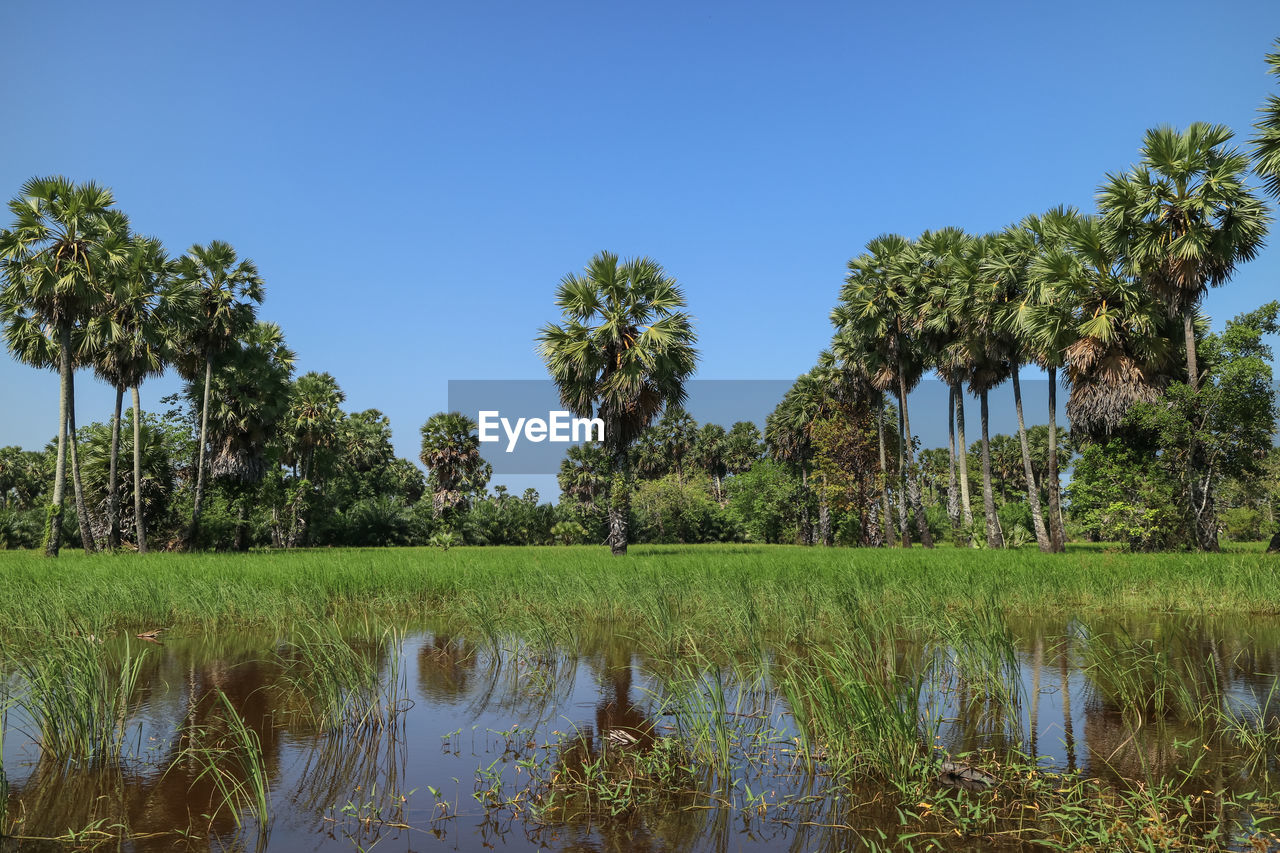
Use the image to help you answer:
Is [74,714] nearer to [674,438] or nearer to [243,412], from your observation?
[243,412]

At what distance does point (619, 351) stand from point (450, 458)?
3037 centimetres

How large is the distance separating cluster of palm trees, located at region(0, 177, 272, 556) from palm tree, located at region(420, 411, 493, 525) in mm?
19808

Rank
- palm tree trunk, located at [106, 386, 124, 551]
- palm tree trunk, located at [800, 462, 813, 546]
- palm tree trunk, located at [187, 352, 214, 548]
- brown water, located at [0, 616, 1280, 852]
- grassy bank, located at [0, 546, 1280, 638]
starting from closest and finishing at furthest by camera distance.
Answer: brown water, located at [0, 616, 1280, 852] → grassy bank, located at [0, 546, 1280, 638] → palm tree trunk, located at [106, 386, 124, 551] → palm tree trunk, located at [187, 352, 214, 548] → palm tree trunk, located at [800, 462, 813, 546]

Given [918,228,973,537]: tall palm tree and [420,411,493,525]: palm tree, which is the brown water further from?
[420,411,493,525]: palm tree

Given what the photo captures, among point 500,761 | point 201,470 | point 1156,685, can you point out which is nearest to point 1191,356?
point 1156,685

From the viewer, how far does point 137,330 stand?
100ft

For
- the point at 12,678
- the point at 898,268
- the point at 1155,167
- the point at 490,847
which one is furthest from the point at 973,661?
the point at 898,268

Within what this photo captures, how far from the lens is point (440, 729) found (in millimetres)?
6762

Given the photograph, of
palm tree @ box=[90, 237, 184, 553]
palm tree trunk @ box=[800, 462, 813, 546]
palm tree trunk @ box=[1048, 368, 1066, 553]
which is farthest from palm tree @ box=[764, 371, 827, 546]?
palm tree @ box=[90, 237, 184, 553]

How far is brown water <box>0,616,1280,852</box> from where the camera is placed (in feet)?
14.9

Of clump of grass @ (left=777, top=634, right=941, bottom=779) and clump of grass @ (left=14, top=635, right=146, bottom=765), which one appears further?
clump of grass @ (left=14, top=635, right=146, bottom=765)

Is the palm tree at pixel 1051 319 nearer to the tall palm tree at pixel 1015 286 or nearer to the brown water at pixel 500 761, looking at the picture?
the tall palm tree at pixel 1015 286

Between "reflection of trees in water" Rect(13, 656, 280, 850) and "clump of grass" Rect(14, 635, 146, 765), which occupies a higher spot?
"clump of grass" Rect(14, 635, 146, 765)

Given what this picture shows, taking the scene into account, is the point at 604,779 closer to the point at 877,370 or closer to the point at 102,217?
the point at 102,217
